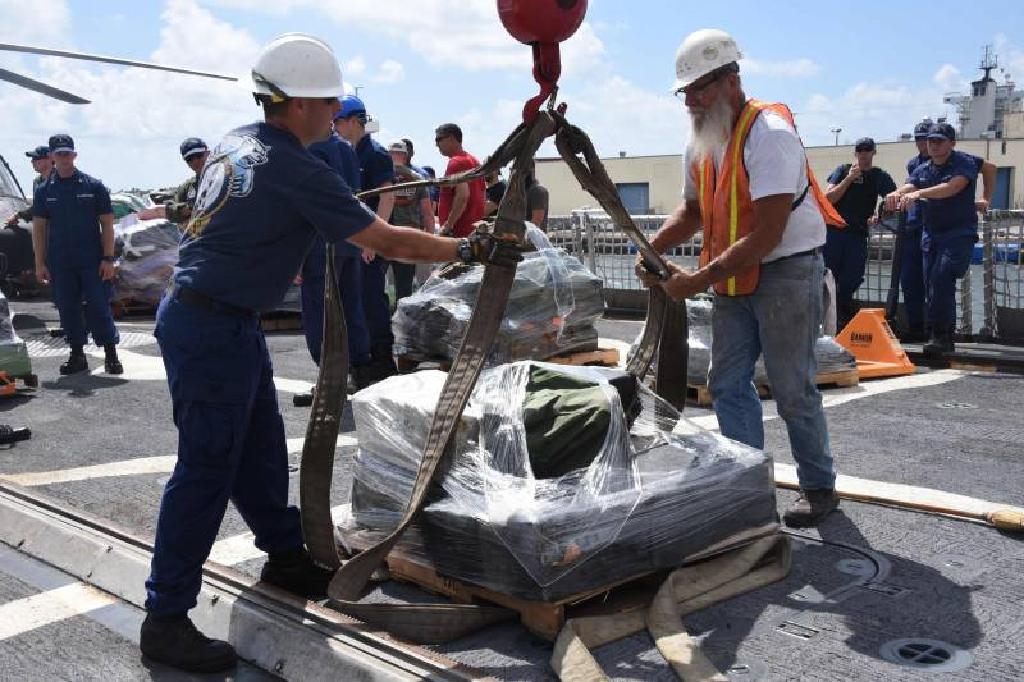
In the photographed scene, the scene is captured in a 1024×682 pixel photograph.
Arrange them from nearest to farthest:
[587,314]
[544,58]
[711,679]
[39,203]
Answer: [711,679], [544,58], [587,314], [39,203]

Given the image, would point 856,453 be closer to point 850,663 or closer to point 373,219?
point 850,663

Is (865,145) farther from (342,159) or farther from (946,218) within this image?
(342,159)

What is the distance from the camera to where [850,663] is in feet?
9.77

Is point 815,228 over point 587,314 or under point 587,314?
over

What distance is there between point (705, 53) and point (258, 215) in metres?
1.92

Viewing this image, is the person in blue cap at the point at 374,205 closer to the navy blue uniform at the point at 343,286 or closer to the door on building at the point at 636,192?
the navy blue uniform at the point at 343,286

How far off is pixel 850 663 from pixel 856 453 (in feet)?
8.83

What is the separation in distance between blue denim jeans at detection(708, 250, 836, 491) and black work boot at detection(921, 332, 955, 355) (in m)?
4.91

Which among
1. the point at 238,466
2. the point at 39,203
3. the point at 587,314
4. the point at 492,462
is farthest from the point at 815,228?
the point at 39,203

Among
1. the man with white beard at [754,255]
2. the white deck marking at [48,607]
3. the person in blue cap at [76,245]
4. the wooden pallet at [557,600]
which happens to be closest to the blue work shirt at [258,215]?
the wooden pallet at [557,600]

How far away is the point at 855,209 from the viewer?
32.2 ft

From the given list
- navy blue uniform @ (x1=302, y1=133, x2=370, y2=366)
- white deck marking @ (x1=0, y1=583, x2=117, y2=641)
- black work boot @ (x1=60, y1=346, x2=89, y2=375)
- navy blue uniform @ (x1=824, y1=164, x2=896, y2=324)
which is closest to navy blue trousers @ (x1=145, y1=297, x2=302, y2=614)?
white deck marking @ (x1=0, y1=583, x2=117, y2=641)

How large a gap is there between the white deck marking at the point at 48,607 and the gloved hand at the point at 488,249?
200 cm

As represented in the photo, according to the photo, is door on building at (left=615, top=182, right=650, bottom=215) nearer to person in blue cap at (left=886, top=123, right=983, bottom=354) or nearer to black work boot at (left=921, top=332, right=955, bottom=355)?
person in blue cap at (left=886, top=123, right=983, bottom=354)
